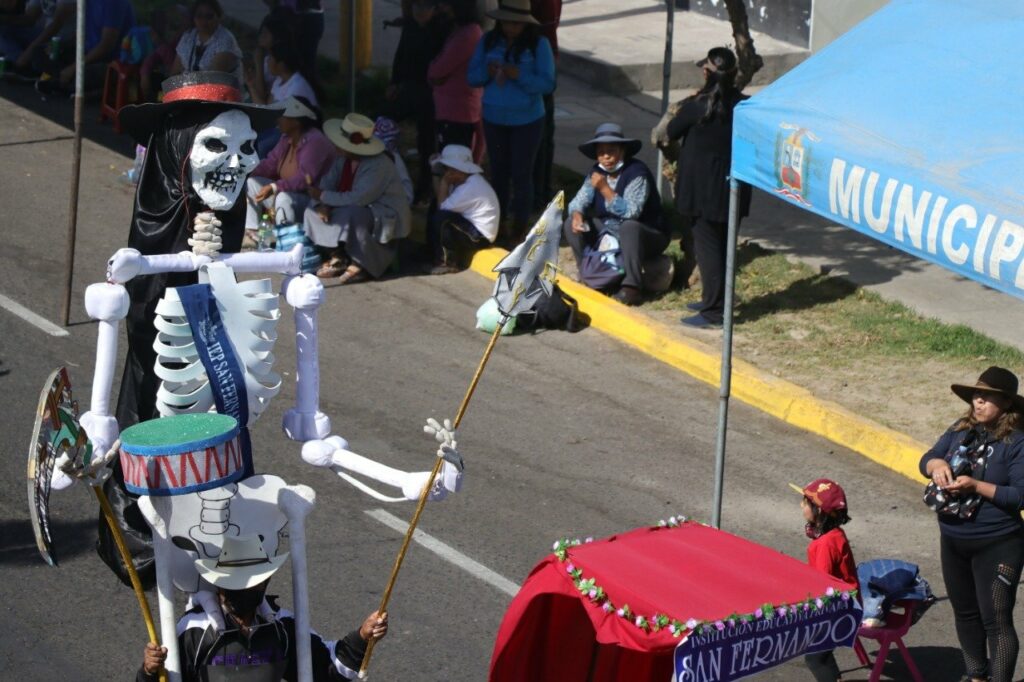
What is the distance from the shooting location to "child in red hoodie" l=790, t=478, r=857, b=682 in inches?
244

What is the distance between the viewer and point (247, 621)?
4.65m

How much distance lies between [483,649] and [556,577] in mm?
1555

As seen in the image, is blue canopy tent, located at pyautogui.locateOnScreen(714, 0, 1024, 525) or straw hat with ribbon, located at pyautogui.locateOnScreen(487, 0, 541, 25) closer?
blue canopy tent, located at pyautogui.locateOnScreen(714, 0, 1024, 525)

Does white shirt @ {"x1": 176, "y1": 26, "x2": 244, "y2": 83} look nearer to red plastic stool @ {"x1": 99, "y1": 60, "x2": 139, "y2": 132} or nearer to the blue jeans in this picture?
red plastic stool @ {"x1": 99, "y1": 60, "x2": 139, "y2": 132}

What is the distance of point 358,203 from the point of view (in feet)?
37.4

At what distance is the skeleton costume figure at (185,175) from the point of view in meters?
5.35

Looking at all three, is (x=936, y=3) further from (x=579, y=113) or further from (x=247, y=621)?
(x=579, y=113)

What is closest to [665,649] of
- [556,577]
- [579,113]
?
[556,577]

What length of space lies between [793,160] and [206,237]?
8.48 feet

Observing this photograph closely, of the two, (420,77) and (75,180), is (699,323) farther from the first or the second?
(75,180)

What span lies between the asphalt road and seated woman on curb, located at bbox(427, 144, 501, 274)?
30 centimetres

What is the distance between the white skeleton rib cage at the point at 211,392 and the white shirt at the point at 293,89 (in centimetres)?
697

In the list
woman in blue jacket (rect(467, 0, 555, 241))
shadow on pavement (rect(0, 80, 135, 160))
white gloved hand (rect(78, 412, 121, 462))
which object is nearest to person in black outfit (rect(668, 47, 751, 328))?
woman in blue jacket (rect(467, 0, 555, 241))

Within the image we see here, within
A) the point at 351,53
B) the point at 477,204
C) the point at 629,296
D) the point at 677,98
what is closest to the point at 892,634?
the point at 629,296
